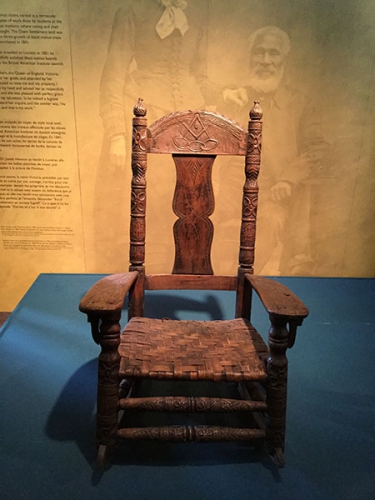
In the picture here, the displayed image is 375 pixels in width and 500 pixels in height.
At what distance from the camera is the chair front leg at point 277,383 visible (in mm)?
1337

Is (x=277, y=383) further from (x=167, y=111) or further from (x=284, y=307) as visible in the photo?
(x=167, y=111)

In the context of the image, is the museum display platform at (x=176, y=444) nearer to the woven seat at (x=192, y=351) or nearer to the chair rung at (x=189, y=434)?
the chair rung at (x=189, y=434)

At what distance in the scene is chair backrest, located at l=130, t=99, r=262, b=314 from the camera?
70.3 inches

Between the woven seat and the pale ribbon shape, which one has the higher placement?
the pale ribbon shape

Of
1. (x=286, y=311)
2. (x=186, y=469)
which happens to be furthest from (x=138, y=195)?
(x=186, y=469)

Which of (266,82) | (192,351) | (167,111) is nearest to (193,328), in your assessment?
(192,351)

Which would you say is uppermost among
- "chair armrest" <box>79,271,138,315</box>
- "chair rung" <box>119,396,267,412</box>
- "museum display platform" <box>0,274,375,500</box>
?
"chair armrest" <box>79,271,138,315</box>

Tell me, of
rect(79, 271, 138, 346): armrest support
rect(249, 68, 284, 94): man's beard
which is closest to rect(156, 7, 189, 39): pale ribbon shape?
rect(249, 68, 284, 94): man's beard

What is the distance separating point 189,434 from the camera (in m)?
1.36

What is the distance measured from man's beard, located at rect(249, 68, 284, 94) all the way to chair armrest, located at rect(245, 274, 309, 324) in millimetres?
1583

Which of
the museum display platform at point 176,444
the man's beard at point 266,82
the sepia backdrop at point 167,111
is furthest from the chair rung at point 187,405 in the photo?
the man's beard at point 266,82

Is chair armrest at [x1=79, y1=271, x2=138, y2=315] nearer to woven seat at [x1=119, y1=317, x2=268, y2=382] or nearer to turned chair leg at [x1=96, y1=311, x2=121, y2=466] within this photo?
turned chair leg at [x1=96, y1=311, x2=121, y2=466]

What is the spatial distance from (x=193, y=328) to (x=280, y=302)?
0.50 m

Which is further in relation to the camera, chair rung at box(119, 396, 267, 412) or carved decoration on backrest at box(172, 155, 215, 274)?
carved decoration on backrest at box(172, 155, 215, 274)
